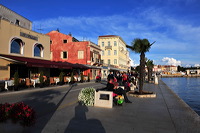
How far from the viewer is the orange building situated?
1488 inches

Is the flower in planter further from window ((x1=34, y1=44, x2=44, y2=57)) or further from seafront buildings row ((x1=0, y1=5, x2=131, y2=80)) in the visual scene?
window ((x1=34, y1=44, x2=44, y2=57))

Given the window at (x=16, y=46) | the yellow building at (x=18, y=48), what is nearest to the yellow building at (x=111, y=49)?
the yellow building at (x=18, y=48)

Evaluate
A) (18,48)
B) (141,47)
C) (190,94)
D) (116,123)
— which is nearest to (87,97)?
(116,123)

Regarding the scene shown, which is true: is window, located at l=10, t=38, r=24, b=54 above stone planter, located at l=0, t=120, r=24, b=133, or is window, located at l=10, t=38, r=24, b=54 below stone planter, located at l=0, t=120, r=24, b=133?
above

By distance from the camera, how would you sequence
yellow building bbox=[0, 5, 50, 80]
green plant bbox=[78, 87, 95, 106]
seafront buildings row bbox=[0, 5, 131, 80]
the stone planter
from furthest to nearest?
seafront buildings row bbox=[0, 5, 131, 80] < yellow building bbox=[0, 5, 50, 80] < green plant bbox=[78, 87, 95, 106] < the stone planter

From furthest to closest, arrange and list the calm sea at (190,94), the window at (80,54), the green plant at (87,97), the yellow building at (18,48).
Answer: the window at (80,54)
the yellow building at (18,48)
the calm sea at (190,94)
the green plant at (87,97)

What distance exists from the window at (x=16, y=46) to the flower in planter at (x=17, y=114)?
1681 cm

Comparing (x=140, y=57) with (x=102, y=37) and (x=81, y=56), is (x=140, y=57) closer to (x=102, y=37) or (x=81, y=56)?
(x=81, y=56)

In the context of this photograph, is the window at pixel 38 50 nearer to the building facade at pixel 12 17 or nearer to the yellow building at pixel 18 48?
the yellow building at pixel 18 48

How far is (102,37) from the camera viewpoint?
61.4m

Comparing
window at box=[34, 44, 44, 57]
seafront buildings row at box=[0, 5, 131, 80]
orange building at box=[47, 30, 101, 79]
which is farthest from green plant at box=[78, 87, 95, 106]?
orange building at box=[47, 30, 101, 79]

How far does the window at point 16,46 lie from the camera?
18672 millimetres

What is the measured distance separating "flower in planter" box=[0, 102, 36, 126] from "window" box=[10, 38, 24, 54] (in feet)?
55.1

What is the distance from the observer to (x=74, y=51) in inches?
1538
